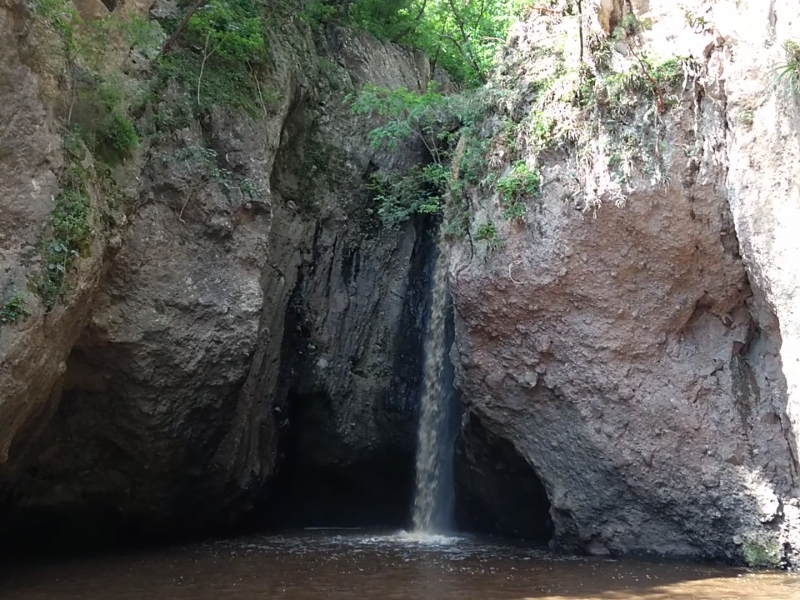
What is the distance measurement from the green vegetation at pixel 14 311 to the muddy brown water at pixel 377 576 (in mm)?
2186

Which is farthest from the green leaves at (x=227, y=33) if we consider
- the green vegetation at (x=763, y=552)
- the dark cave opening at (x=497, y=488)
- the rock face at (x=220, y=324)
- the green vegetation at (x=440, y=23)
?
the green vegetation at (x=763, y=552)

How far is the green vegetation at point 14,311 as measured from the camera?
19.9 feet

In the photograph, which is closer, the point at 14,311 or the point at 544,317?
the point at 14,311

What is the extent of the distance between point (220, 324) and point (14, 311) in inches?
109

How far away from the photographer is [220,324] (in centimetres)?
870

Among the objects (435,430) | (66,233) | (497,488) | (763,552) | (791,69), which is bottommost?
(763,552)

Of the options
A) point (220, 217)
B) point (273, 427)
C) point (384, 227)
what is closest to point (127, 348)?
point (220, 217)

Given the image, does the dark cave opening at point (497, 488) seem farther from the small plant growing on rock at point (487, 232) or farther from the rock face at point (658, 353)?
the small plant growing on rock at point (487, 232)

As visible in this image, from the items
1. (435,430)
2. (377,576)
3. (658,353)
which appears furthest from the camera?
(435,430)

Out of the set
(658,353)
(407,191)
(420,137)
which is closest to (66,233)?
(407,191)

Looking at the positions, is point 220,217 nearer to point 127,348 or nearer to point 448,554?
point 127,348

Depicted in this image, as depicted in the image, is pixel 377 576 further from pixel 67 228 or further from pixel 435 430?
pixel 435 430

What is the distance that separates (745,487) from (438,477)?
172 inches

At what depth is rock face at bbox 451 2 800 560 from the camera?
786 cm
